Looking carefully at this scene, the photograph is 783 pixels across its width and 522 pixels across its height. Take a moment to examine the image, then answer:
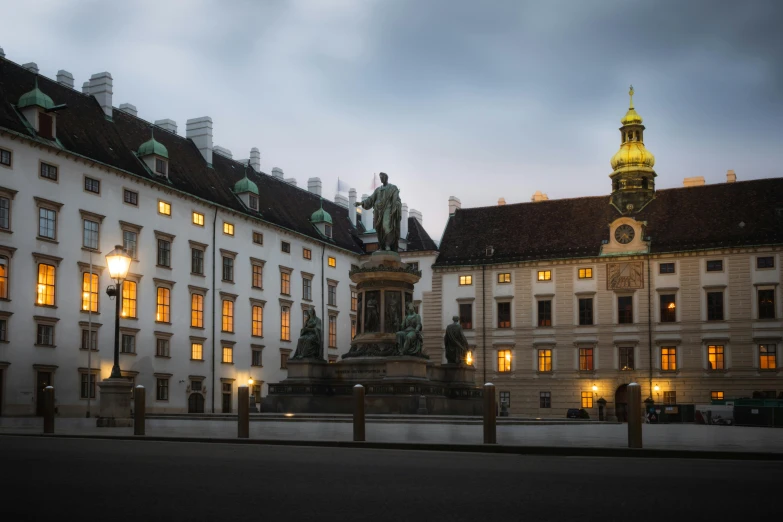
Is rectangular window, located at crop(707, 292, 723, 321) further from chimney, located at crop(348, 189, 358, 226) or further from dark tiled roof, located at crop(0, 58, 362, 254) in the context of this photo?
chimney, located at crop(348, 189, 358, 226)

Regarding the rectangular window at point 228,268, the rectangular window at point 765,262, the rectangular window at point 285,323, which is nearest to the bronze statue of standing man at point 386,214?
the rectangular window at point 228,268

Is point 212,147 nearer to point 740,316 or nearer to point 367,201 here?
point 367,201

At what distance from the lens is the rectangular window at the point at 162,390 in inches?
1956

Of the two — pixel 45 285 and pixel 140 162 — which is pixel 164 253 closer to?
pixel 140 162

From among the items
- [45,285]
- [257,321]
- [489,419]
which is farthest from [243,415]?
[257,321]

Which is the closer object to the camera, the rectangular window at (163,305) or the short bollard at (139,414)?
the short bollard at (139,414)

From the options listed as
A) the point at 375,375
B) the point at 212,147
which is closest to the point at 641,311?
the point at 212,147

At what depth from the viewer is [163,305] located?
51.0m

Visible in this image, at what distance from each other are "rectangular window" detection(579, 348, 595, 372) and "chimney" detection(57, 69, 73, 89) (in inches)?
1406

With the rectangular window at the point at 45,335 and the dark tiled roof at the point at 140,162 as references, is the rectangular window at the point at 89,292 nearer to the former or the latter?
the rectangular window at the point at 45,335

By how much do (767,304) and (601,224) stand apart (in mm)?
12142

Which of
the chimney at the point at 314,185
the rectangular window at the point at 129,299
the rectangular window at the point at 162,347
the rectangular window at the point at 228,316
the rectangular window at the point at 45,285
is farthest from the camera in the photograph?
the chimney at the point at 314,185

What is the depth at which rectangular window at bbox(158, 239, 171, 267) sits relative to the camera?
51.1m

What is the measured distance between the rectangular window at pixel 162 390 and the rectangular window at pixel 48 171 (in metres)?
12.0
